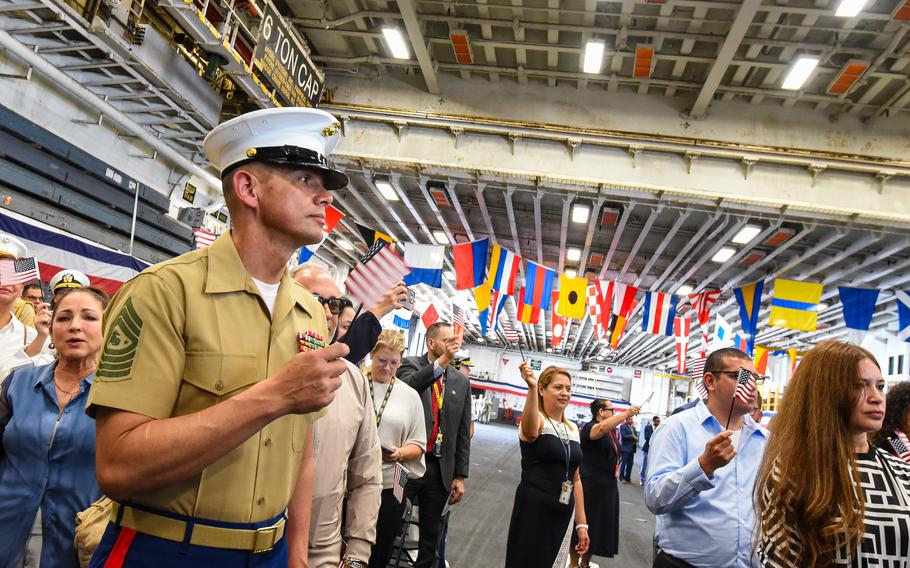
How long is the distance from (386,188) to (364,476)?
882cm

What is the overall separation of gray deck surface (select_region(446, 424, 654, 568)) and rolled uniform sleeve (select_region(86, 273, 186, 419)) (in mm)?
4730

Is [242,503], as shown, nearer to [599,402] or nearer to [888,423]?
[888,423]

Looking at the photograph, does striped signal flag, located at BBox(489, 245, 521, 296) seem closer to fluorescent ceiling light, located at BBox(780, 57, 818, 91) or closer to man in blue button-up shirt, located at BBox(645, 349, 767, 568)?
fluorescent ceiling light, located at BBox(780, 57, 818, 91)

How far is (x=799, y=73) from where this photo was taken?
759 centimetres

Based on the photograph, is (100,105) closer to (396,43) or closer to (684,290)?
(396,43)

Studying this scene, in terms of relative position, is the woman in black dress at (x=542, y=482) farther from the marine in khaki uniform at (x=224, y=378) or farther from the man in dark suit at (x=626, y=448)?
the man in dark suit at (x=626, y=448)

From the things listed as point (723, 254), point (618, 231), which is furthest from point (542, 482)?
point (723, 254)

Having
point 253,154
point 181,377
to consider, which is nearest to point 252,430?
point 181,377

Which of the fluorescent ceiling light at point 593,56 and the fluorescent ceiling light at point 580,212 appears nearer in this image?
the fluorescent ceiling light at point 593,56

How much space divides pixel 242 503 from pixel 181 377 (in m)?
0.31

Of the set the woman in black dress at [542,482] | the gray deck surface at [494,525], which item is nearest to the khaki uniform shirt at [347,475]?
the woman in black dress at [542,482]

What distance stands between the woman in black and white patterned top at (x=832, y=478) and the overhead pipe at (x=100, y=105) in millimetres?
7846

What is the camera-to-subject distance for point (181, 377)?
3.79 ft

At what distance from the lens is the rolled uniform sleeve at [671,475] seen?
2.38m
